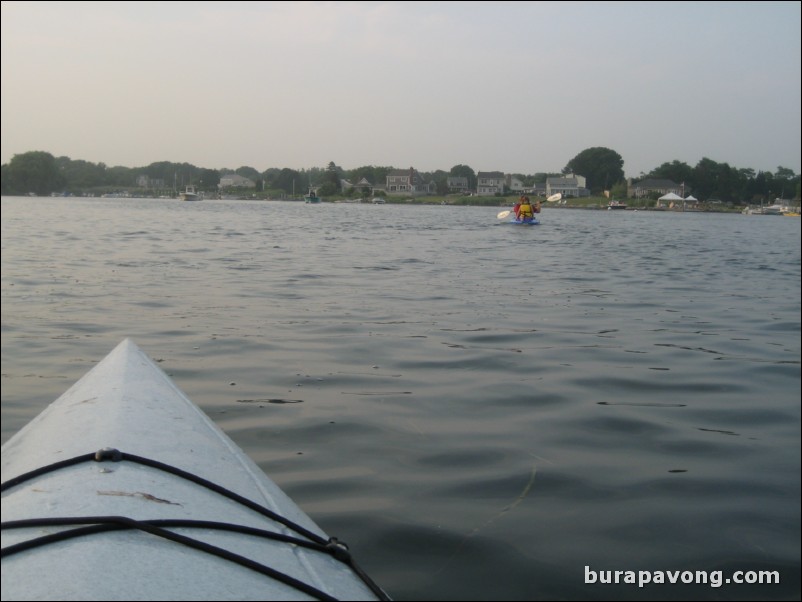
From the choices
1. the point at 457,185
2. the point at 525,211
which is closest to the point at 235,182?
the point at 457,185

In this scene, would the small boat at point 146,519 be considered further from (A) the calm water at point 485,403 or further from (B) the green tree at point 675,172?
(B) the green tree at point 675,172

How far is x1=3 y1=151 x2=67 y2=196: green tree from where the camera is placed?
2309 centimetres

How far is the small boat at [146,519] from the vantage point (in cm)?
162

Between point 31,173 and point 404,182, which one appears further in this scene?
point 404,182

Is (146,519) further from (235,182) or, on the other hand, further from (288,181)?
(235,182)

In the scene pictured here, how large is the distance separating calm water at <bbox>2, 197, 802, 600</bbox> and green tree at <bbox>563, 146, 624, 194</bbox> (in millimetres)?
110492

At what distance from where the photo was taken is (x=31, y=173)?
2412 cm

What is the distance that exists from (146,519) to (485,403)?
347cm

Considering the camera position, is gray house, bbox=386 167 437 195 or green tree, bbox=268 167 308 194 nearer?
gray house, bbox=386 167 437 195

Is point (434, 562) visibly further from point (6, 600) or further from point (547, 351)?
point (547, 351)

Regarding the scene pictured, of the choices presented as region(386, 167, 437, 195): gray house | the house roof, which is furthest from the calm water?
region(386, 167, 437, 195): gray house

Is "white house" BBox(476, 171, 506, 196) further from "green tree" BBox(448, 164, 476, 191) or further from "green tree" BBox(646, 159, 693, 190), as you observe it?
"green tree" BBox(646, 159, 693, 190)

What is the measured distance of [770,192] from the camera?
69938 mm

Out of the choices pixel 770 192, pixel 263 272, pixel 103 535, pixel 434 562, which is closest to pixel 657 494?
pixel 434 562
